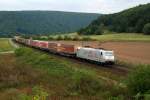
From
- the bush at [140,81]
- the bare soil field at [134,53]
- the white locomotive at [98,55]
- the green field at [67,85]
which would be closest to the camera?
the bush at [140,81]

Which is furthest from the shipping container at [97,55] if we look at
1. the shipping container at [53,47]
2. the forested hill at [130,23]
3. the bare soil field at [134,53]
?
the forested hill at [130,23]

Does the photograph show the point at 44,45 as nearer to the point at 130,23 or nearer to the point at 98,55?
the point at 98,55

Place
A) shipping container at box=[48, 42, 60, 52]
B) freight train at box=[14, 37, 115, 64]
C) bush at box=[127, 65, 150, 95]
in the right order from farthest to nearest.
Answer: shipping container at box=[48, 42, 60, 52] → freight train at box=[14, 37, 115, 64] → bush at box=[127, 65, 150, 95]

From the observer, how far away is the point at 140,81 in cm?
2456

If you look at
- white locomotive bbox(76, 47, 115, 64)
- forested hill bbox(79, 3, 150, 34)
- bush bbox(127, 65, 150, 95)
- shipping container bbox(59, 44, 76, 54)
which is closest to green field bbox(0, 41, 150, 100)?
bush bbox(127, 65, 150, 95)

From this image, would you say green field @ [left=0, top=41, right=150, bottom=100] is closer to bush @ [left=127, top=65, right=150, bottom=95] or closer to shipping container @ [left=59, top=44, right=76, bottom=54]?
bush @ [left=127, top=65, right=150, bottom=95]

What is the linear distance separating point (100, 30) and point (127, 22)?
60.3 feet

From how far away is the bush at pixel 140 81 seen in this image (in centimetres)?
2447

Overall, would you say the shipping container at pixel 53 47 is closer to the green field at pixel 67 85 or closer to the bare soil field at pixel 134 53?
the bare soil field at pixel 134 53

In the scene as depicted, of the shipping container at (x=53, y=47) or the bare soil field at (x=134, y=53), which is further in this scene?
the shipping container at (x=53, y=47)

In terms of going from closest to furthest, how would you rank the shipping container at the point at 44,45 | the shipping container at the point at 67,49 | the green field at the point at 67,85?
the green field at the point at 67,85 → the shipping container at the point at 67,49 → the shipping container at the point at 44,45

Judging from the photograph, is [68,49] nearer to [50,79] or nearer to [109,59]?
[109,59]

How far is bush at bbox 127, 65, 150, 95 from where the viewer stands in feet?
80.3

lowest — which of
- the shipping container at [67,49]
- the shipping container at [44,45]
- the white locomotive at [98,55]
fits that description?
the shipping container at [44,45]
